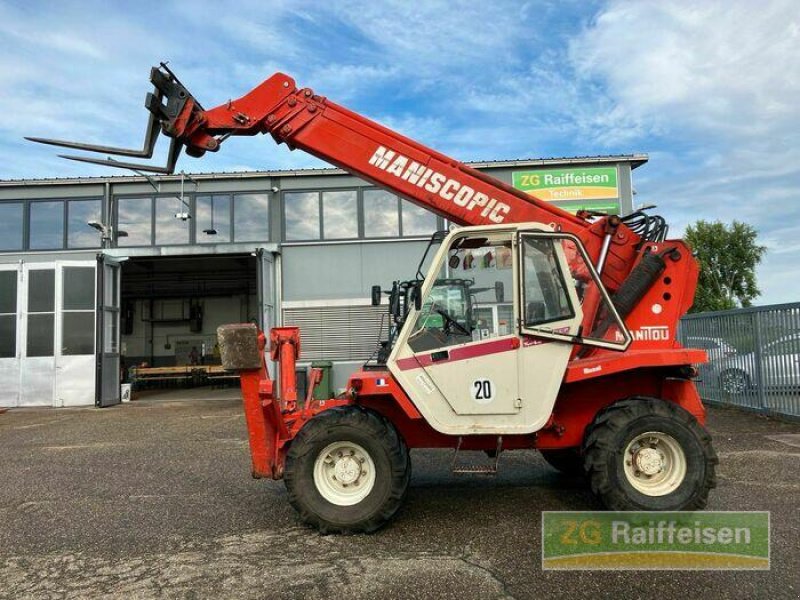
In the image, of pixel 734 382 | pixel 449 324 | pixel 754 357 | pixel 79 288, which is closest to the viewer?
pixel 449 324

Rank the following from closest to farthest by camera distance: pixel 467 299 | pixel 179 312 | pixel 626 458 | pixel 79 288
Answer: pixel 626 458, pixel 467 299, pixel 79 288, pixel 179 312

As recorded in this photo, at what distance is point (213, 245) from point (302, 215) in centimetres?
263

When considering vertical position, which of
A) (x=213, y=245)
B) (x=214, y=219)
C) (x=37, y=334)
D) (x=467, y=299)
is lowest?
(x=467, y=299)

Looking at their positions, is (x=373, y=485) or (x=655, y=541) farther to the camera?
(x=373, y=485)

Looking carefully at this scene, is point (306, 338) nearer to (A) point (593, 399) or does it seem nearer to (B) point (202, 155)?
(B) point (202, 155)

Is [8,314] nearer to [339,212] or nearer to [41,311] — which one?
[41,311]

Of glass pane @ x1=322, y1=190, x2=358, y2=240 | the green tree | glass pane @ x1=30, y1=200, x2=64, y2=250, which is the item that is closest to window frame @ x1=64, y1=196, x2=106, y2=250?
Answer: glass pane @ x1=30, y1=200, x2=64, y2=250

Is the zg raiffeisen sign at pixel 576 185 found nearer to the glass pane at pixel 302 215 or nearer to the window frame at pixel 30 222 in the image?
the glass pane at pixel 302 215

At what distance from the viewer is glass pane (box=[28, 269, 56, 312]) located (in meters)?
16.1

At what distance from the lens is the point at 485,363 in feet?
15.9

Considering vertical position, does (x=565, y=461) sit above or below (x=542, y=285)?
below

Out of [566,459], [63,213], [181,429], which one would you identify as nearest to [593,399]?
[566,459]

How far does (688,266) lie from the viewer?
5301 millimetres

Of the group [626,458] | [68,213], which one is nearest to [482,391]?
[626,458]
